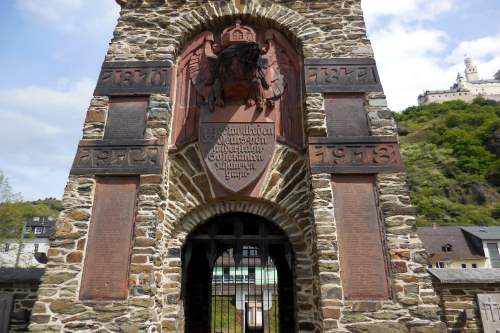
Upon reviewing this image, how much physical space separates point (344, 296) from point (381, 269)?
63 cm

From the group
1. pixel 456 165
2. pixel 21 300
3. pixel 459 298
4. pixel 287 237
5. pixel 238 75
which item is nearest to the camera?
pixel 287 237

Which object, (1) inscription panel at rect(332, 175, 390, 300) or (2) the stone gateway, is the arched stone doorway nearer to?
(2) the stone gateway

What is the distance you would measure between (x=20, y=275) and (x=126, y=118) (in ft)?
12.9

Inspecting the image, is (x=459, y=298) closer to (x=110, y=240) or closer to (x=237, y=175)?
(x=237, y=175)

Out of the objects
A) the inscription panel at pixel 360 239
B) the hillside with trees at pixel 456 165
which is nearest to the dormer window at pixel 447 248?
the hillside with trees at pixel 456 165

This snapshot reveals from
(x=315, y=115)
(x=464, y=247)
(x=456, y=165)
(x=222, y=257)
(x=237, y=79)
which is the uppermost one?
(x=456, y=165)

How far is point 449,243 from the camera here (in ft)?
87.2

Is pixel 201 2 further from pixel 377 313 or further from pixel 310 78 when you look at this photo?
pixel 377 313

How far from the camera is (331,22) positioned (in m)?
6.52

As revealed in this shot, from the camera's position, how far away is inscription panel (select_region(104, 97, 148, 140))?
18.9 ft

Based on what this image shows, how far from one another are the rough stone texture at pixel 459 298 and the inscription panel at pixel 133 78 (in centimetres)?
588

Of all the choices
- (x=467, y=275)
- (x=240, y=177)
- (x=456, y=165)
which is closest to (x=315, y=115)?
(x=240, y=177)

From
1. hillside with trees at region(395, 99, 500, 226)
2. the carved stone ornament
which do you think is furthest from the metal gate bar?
hillside with trees at region(395, 99, 500, 226)

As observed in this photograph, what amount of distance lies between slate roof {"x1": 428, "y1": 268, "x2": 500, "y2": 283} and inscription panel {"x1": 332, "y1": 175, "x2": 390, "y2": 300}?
2235mm
